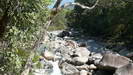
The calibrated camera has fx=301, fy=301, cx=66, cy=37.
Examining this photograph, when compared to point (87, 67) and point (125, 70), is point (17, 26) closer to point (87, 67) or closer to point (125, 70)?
point (125, 70)

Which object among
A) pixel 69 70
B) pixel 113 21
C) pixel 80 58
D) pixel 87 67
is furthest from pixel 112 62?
pixel 113 21

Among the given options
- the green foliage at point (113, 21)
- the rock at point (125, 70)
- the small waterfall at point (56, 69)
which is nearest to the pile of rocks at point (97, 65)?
the rock at point (125, 70)

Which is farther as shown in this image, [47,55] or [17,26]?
[47,55]

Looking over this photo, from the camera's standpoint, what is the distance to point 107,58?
14.7 m

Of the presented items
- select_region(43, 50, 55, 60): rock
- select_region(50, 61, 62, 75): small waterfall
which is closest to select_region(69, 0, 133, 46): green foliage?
select_region(43, 50, 55, 60): rock

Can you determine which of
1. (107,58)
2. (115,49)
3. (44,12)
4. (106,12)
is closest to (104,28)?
(106,12)

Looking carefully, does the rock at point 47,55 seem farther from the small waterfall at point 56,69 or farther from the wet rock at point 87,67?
the wet rock at point 87,67

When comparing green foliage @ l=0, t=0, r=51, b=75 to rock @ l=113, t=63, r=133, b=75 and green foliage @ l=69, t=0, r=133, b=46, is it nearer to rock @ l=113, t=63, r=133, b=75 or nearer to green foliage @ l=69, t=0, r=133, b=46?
rock @ l=113, t=63, r=133, b=75

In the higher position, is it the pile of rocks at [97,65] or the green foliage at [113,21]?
the green foliage at [113,21]

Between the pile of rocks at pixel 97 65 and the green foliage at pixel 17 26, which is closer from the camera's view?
the green foliage at pixel 17 26

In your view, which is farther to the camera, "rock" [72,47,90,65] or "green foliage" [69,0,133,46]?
"green foliage" [69,0,133,46]

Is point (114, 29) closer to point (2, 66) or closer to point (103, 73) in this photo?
point (103, 73)

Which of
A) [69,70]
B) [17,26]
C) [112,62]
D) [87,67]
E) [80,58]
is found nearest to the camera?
[17,26]

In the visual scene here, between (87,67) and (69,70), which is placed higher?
(69,70)
